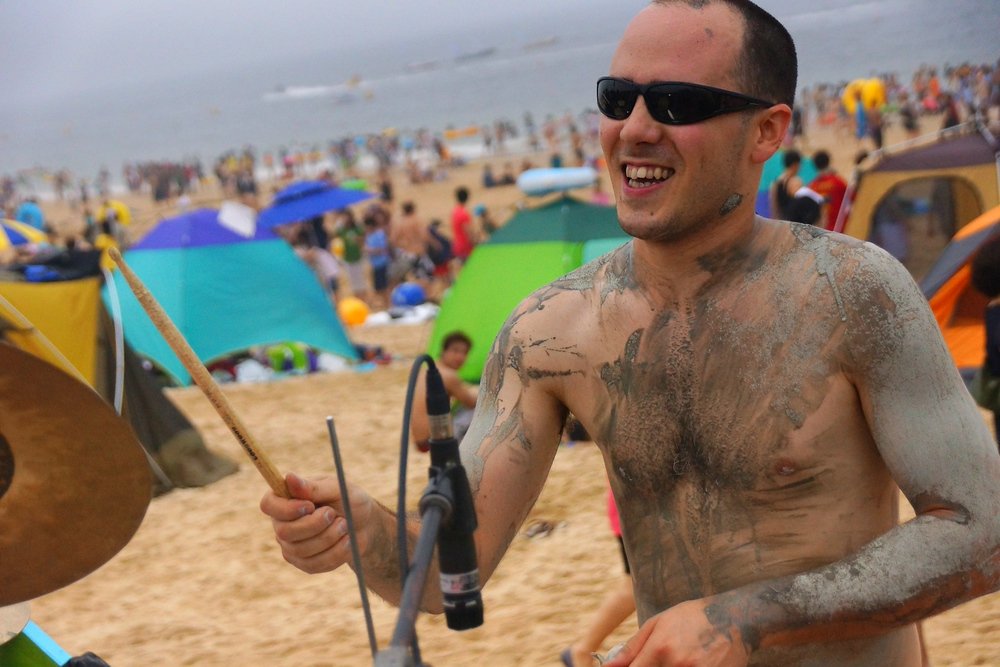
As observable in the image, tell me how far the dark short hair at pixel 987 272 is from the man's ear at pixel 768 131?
3788mm

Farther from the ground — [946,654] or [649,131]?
[649,131]

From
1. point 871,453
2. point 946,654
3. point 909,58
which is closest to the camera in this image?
point 871,453

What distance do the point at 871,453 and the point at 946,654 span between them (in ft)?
10.5

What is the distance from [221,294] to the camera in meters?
11.6

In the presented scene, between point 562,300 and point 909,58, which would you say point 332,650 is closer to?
point 562,300

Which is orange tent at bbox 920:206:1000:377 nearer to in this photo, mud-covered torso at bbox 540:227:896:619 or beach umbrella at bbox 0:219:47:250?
mud-covered torso at bbox 540:227:896:619

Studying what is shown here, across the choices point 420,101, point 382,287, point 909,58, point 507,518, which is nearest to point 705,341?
point 507,518

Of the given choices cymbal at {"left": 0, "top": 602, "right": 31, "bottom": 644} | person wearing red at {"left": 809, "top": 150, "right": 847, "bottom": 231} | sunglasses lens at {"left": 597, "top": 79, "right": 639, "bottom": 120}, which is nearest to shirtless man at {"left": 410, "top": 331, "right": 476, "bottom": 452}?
cymbal at {"left": 0, "top": 602, "right": 31, "bottom": 644}

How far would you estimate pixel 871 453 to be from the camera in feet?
6.02

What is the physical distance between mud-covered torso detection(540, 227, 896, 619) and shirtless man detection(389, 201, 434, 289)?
14191 mm

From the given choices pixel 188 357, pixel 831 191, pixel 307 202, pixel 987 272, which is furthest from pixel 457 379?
pixel 307 202

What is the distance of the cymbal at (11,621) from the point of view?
3.14 metres

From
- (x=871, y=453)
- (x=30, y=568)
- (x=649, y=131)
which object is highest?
(x=649, y=131)

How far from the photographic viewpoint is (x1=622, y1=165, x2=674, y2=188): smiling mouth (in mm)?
1878
